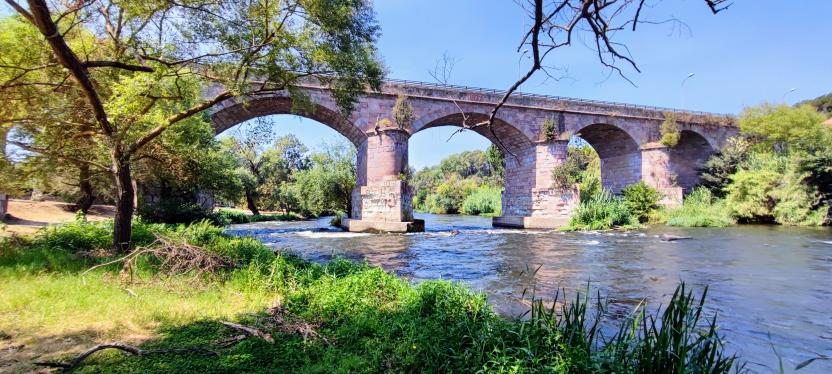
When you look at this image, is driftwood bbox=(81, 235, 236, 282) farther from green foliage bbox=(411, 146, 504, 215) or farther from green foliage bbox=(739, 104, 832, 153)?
green foliage bbox=(739, 104, 832, 153)

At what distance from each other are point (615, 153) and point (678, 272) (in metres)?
19.3

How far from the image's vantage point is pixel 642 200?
2102cm

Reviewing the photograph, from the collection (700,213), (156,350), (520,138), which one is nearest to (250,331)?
(156,350)

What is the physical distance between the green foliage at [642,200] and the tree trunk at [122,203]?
21.3m

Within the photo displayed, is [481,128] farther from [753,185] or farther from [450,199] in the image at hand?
[450,199]

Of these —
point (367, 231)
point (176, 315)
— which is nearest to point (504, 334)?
point (176, 315)

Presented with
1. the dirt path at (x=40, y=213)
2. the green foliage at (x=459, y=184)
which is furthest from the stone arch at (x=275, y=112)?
the green foliage at (x=459, y=184)

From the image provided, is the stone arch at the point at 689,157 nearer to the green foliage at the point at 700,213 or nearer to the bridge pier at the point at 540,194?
the green foliage at the point at 700,213

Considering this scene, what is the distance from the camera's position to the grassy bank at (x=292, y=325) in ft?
8.57

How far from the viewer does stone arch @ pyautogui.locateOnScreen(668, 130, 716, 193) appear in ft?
82.3

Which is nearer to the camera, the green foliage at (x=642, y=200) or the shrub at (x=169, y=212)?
the shrub at (x=169, y=212)

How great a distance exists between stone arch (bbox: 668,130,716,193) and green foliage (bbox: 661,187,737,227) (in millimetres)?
3428

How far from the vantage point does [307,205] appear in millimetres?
26125

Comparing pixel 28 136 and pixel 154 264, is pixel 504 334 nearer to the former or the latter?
pixel 154 264
